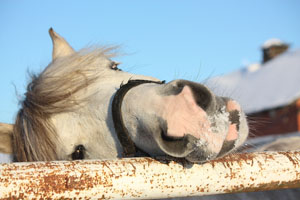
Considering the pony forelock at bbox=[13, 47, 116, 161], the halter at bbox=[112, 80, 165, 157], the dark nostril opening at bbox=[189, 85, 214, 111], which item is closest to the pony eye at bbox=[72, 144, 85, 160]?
the pony forelock at bbox=[13, 47, 116, 161]

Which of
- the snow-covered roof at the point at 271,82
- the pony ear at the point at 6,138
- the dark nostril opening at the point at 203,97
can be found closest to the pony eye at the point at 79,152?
the pony ear at the point at 6,138

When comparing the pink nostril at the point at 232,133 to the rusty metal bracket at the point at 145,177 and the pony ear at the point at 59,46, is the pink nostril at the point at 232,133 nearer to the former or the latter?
Answer: the rusty metal bracket at the point at 145,177

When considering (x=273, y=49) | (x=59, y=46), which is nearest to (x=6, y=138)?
(x=59, y=46)

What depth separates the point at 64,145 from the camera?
1814 mm

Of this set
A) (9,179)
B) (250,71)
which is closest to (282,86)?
(250,71)

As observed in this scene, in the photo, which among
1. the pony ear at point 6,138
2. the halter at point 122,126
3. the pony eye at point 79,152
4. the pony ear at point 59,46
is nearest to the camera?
the halter at point 122,126

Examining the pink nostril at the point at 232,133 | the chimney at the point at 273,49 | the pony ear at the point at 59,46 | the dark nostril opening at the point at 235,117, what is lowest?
the pink nostril at the point at 232,133

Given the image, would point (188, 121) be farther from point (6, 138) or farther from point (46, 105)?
point (6, 138)

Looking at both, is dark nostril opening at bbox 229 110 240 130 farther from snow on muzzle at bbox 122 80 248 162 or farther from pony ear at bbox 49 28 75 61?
pony ear at bbox 49 28 75 61

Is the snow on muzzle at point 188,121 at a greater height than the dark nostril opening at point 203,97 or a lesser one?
Result: lesser

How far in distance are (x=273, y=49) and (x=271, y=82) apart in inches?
239

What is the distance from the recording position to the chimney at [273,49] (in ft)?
83.3

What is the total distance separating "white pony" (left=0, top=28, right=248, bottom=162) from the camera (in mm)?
1188

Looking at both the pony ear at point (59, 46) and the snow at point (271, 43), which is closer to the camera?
the pony ear at point (59, 46)
